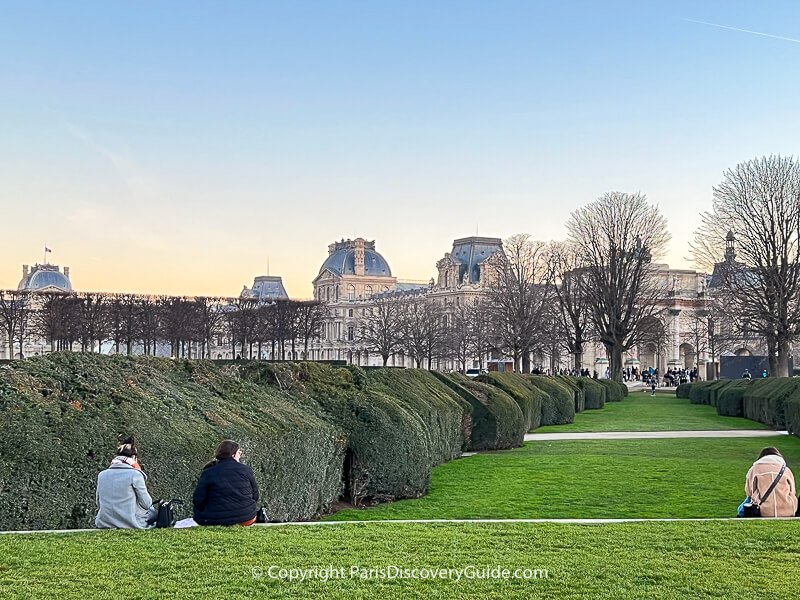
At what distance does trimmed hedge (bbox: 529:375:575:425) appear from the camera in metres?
33.7

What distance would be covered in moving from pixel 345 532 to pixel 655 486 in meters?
7.92

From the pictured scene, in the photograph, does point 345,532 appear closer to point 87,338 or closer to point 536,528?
point 536,528

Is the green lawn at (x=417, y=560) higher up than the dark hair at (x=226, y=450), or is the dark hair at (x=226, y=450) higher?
the dark hair at (x=226, y=450)

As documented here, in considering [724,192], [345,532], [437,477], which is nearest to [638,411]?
[724,192]

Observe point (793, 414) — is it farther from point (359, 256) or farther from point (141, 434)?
point (359, 256)

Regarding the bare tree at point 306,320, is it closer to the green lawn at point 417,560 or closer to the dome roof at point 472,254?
the dome roof at point 472,254

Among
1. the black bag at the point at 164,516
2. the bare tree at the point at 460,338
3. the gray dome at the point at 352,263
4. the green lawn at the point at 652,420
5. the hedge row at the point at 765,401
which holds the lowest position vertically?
the green lawn at the point at 652,420

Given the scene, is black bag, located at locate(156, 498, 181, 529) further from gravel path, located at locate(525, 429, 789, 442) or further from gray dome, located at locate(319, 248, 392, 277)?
gray dome, located at locate(319, 248, 392, 277)

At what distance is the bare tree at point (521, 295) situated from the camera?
61.5 meters

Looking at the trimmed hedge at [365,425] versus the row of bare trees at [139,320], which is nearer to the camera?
the trimmed hedge at [365,425]

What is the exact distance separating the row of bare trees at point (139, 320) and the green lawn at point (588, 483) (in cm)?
4936

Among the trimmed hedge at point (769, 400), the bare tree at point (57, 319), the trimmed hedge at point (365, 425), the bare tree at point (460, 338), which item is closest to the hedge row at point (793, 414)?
the trimmed hedge at point (769, 400)

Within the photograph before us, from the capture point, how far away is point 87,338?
69562 mm

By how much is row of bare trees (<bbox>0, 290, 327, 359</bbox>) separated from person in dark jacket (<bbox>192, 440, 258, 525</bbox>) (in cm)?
5822
